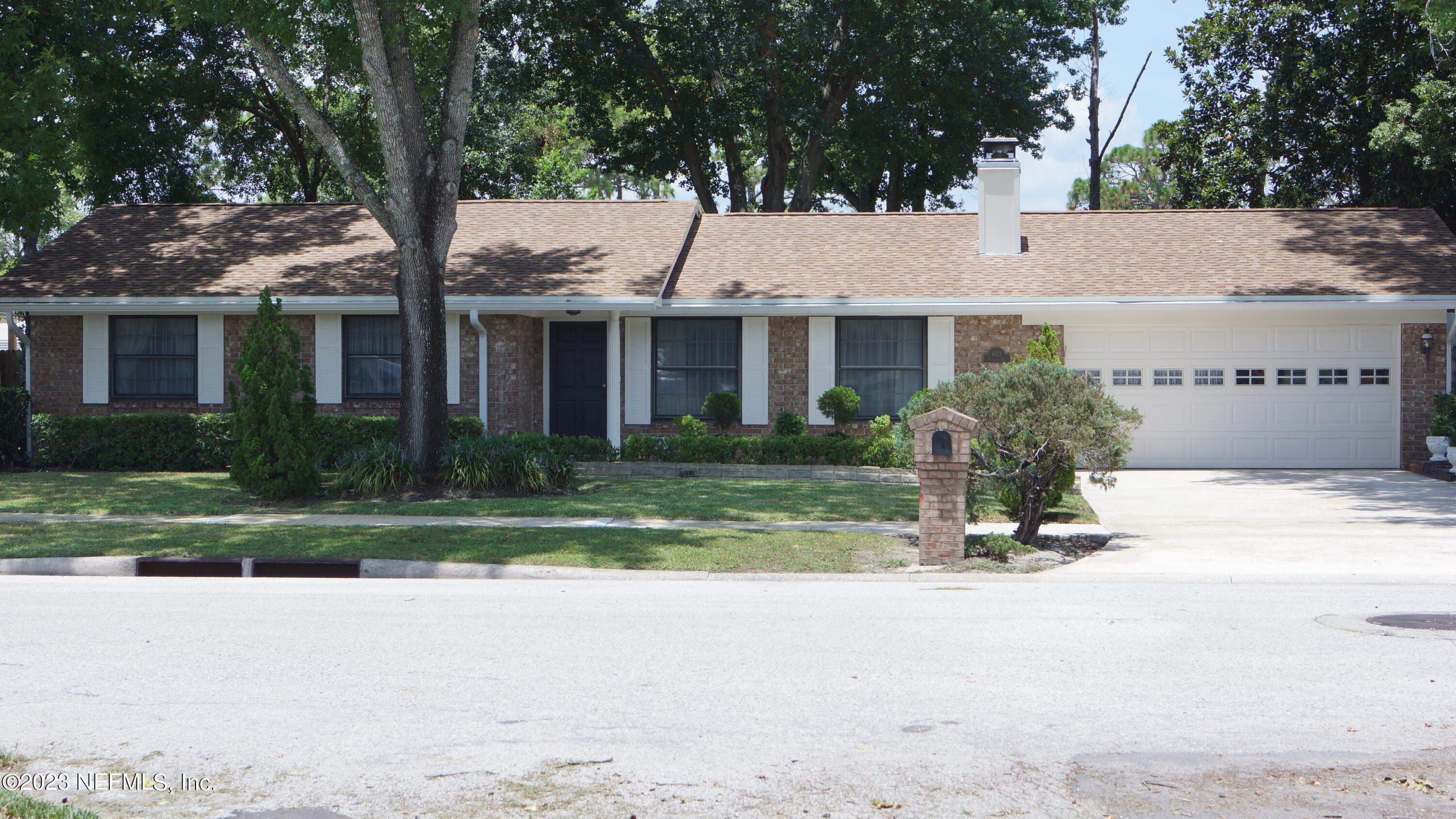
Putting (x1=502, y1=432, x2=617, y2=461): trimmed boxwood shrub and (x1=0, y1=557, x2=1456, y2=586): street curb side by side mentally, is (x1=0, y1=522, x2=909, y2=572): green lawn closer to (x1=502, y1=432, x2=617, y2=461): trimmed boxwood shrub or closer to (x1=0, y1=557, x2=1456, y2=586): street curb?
(x1=0, y1=557, x2=1456, y2=586): street curb

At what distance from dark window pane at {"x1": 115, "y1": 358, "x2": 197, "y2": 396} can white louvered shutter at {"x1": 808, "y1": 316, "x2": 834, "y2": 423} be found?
34.3ft

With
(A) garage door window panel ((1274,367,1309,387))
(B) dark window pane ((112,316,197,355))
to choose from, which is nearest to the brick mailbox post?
(A) garage door window panel ((1274,367,1309,387))

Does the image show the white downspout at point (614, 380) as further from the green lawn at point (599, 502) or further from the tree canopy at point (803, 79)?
the tree canopy at point (803, 79)

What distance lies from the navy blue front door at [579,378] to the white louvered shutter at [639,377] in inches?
21.2

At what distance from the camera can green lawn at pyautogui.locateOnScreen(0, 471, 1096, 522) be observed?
1413 centimetres

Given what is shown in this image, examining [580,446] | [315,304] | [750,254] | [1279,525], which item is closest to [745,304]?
[750,254]

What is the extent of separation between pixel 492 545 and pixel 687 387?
366 inches

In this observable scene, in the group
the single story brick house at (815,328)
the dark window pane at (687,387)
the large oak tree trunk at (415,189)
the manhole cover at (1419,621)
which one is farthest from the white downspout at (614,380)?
the manhole cover at (1419,621)

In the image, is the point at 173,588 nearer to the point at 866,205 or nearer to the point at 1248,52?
the point at 1248,52

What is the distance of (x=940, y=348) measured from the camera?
20.2 metres

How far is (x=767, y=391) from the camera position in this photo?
20391mm

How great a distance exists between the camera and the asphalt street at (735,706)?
14.9 ft

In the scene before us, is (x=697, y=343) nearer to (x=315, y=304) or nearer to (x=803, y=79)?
(x=315, y=304)

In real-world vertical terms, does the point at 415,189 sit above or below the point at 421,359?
above
